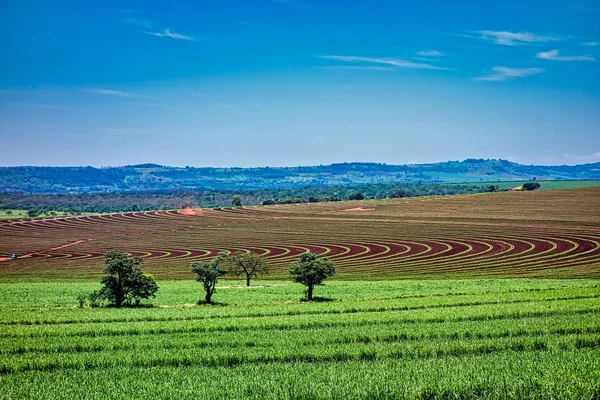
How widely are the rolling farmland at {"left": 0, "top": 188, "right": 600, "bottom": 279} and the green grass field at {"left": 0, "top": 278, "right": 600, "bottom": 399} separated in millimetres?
38110

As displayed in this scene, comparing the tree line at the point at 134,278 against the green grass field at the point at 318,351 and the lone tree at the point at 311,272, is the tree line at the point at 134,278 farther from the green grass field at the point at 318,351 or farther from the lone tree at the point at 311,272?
the green grass field at the point at 318,351

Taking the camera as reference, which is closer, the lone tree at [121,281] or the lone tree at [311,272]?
the lone tree at [121,281]

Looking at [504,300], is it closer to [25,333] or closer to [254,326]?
[254,326]

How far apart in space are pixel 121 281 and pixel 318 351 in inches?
1095

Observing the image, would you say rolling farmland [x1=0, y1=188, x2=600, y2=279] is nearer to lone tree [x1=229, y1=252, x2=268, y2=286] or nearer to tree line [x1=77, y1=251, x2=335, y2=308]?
lone tree [x1=229, y1=252, x2=268, y2=286]

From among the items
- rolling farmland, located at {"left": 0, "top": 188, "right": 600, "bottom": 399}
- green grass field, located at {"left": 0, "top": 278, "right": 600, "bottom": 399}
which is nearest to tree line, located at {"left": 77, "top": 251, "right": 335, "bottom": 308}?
rolling farmland, located at {"left": 0, "top": 188, "right": 600, "bottom": 399}

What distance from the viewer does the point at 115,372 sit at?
63.5 feet

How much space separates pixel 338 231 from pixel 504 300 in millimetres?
89680

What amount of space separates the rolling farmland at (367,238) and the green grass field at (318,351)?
38110 millimetres

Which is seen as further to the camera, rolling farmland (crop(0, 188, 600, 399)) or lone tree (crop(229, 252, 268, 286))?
lone tree (crop(229, 252, 268, 286))

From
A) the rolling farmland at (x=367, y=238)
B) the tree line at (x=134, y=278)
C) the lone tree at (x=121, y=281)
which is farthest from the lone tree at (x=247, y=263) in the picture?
the lone tree at (x=121, y=281)

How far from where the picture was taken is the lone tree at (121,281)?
4409 cm

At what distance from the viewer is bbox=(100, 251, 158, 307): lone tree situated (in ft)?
145

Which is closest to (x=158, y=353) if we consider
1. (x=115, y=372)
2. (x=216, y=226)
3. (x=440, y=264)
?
(x=115, y=372)
